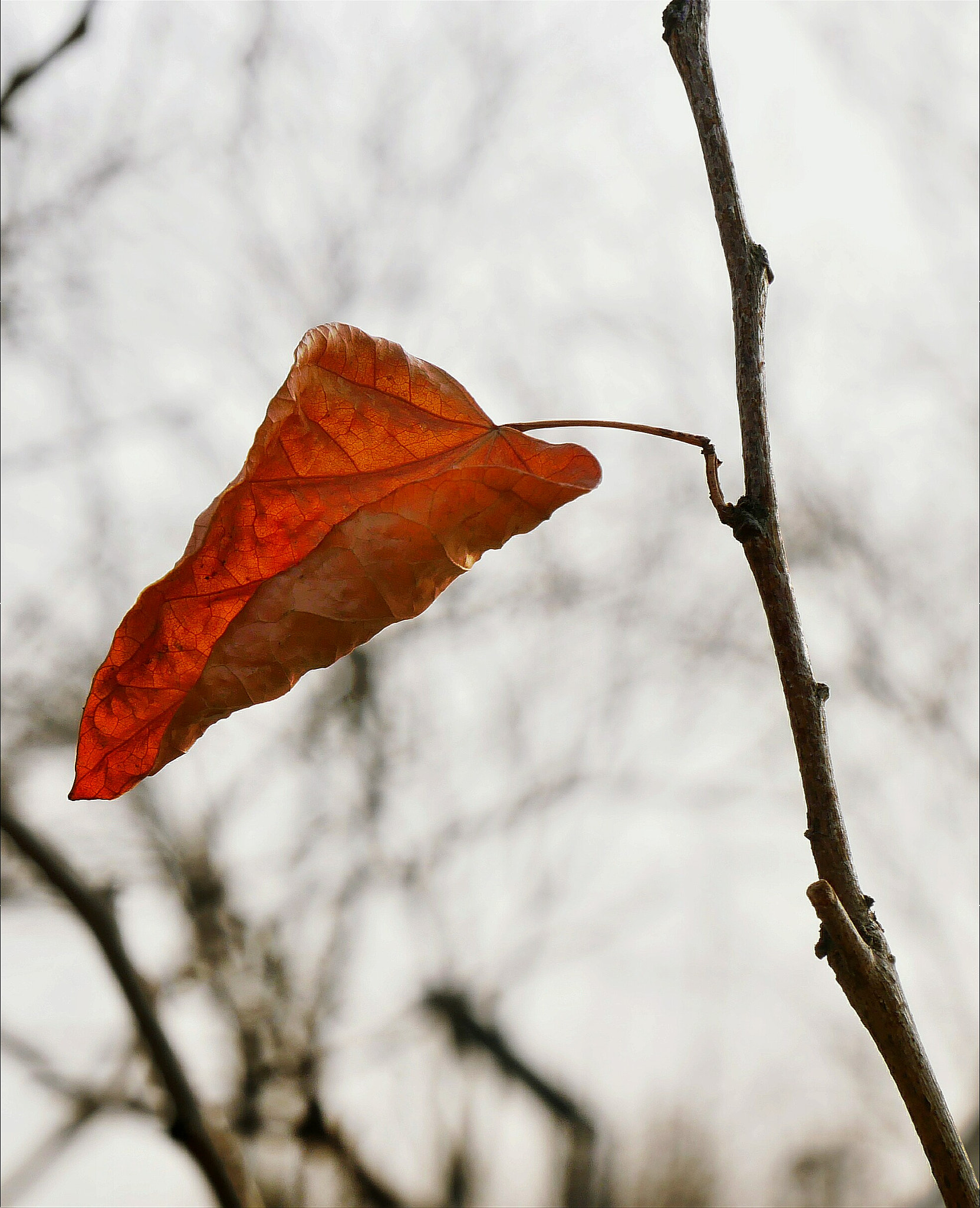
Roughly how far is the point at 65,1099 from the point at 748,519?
1.98 ft

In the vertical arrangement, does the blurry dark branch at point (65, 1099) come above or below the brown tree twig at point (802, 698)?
below

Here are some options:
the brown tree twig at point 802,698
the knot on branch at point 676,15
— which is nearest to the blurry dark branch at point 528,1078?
the brown tree twig at point 802,698

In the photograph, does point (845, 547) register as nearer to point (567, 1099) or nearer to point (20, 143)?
point (567, 1099)

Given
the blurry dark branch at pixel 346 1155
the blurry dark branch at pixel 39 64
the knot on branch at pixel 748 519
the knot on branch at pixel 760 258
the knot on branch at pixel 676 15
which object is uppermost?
the blurry dark branch at pixel 39 64

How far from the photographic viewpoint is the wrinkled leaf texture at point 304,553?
206mm

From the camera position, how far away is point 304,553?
0.22m

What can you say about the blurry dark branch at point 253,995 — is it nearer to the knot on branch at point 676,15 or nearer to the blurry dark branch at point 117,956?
the blurry dark branch at point 117,956

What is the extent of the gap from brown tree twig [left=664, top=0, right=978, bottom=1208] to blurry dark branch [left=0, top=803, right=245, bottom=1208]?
1.46ft

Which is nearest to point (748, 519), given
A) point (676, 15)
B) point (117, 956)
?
point (676, 15)

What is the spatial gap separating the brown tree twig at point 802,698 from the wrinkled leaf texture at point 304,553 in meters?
0.04

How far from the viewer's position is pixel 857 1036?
2.11 feet

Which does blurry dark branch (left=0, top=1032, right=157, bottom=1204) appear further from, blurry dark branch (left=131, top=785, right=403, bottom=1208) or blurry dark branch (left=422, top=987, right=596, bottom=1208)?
blurry dark branch (left=422, top=987, right=596, bottom=1208)

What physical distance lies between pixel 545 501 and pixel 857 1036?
23.2 inches

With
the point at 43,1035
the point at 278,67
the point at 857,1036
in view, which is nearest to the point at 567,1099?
the point at 857,1036
